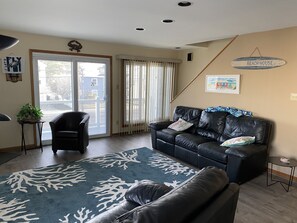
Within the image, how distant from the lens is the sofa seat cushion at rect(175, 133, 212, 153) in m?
3.86

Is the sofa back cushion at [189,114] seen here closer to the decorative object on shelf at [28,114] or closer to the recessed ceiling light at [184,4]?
the recessed ceiling light at [184,4]

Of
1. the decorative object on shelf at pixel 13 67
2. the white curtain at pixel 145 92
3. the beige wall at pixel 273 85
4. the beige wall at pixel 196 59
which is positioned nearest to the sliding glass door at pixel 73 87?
the decorative object on shelf at pixel 13 67

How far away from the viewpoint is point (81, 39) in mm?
5012

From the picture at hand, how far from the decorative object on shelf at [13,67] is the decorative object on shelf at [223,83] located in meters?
3.81

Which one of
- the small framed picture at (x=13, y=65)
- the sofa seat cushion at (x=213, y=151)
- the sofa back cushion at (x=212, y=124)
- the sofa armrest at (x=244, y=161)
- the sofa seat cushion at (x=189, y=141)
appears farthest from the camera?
the small framed picture at (x=13, y=65)

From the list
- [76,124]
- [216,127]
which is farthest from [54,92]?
[216,127]

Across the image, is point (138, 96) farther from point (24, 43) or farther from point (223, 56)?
point (24, 43)

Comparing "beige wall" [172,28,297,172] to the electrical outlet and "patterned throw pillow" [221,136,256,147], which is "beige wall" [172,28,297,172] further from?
"patterned throw pillow" [221,136,256,147]

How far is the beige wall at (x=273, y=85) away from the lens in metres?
3.46

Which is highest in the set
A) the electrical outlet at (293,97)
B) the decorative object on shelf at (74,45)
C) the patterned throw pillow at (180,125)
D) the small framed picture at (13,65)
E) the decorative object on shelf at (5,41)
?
the decorative object on shelf at (74,45)

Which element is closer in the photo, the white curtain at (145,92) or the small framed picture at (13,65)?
the small framed picture at (13,65)

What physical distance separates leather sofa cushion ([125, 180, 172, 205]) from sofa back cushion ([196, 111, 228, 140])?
2.55 meters

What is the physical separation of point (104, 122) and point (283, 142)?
13.0 ft

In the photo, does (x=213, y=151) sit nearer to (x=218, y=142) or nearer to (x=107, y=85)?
(x=218, y=142)
